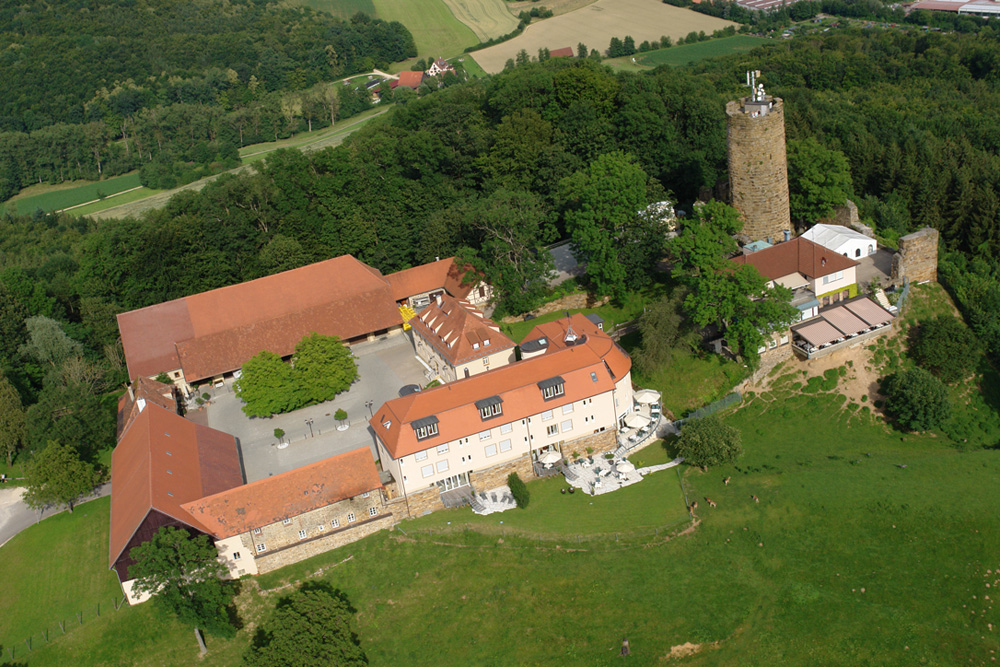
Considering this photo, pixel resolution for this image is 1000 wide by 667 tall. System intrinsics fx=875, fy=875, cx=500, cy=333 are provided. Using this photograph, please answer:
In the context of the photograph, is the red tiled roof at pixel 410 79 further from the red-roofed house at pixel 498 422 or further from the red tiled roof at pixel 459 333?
the red-roofed house at pixel 498 422

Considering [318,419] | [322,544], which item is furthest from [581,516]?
[318,419]

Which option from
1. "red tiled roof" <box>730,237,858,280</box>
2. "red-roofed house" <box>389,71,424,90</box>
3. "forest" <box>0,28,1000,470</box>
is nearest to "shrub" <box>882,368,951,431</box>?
"forest" <box>0,28,1000,470</box>

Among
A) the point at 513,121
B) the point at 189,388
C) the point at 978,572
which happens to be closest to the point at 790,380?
the point at 978,572

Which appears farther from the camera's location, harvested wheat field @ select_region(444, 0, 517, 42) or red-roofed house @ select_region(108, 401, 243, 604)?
harvested wheat field @ select_region(444, 0, 517, 42)

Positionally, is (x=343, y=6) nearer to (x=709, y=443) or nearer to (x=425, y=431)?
(x=425, y=431)

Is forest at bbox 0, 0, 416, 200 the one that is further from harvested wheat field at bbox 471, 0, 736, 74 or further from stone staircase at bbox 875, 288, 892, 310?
stone staircase at bbox 875, 288, 892, 310
